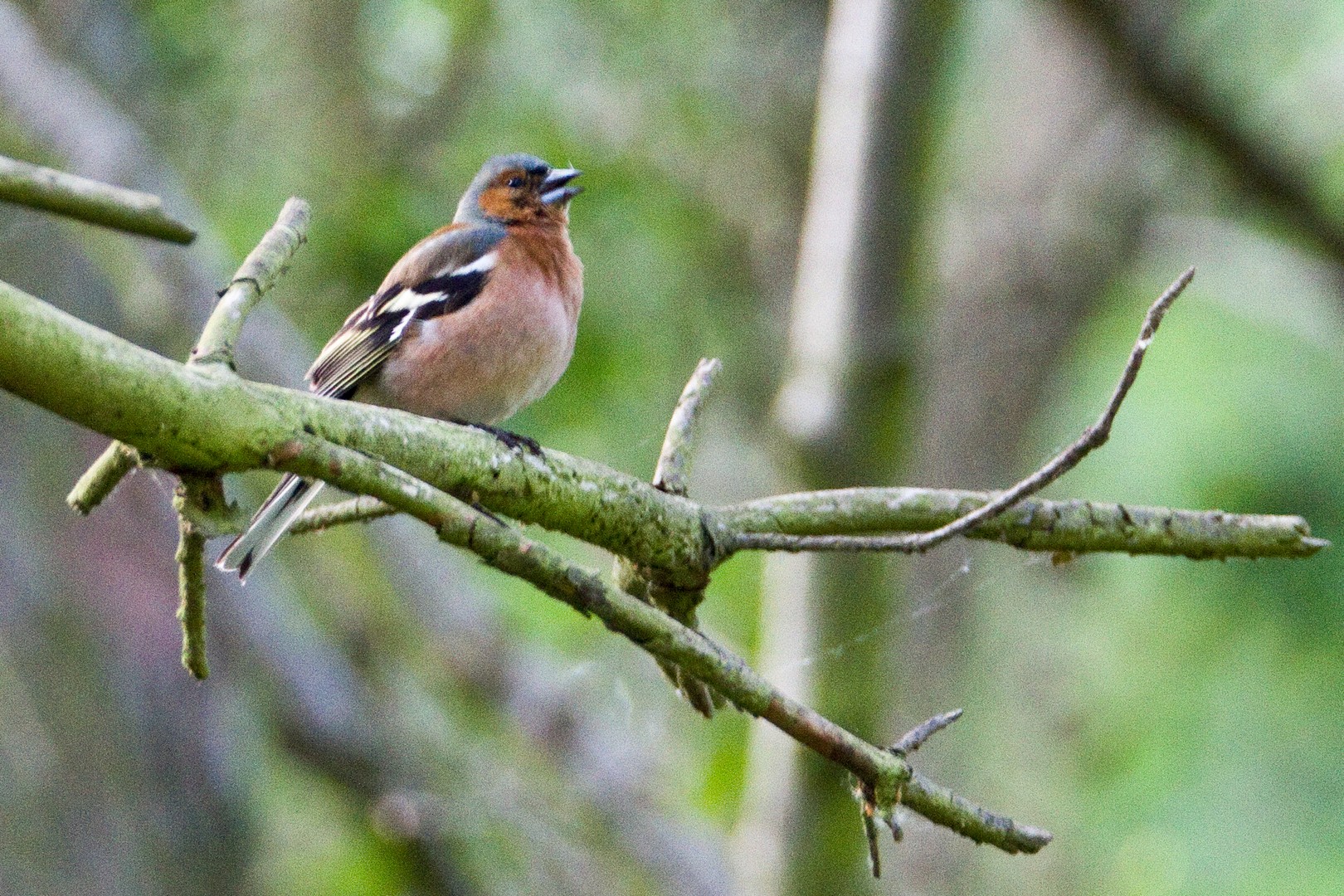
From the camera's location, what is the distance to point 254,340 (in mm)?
6504

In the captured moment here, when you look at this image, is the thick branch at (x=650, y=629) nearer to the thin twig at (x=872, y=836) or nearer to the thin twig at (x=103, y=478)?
the thin twig at (x=872, y=836)

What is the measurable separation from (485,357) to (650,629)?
2398mm

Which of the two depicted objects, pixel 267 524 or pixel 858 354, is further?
pixel 858 354

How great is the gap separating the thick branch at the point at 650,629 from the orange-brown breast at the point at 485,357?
Answer: 227 cm

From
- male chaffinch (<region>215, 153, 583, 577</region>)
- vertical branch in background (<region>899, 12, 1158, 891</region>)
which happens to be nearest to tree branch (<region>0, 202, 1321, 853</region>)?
male chaffinch (<region>215, 153, 583, 577</region>)

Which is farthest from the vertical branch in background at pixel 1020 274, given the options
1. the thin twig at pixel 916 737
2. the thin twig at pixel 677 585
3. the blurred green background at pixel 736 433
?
the thin twig at pixel 916 737

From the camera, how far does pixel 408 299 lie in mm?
4762

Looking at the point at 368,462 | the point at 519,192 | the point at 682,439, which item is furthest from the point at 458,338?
the point at 368,462

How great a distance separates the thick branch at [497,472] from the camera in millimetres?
2082

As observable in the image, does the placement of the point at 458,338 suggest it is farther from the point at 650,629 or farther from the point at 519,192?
the point at 650,629

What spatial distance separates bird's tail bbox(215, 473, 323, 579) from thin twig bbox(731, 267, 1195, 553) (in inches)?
53.3

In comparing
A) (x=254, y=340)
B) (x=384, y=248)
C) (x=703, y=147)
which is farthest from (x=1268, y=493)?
(x=254, y=340)

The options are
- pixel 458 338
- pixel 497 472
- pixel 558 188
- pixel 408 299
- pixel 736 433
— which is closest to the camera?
pixel 497 472

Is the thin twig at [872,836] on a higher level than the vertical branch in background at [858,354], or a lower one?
lower
